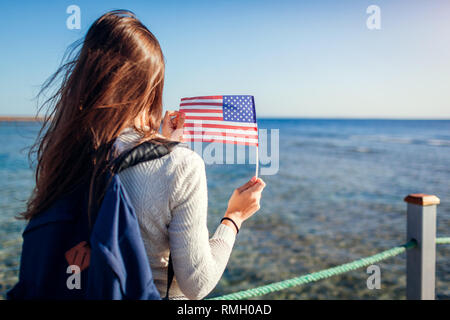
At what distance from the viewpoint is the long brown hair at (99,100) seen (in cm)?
123

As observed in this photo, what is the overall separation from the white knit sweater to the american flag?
877 mm

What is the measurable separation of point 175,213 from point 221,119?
1.15 m

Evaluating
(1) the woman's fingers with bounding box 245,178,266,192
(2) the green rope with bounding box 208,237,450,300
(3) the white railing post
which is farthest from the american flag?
(3) the white railing post

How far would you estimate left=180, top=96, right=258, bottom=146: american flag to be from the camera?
2.14 metres

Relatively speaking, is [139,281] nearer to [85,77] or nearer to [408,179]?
[85,77]

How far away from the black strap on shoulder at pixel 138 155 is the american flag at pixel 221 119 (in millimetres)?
876

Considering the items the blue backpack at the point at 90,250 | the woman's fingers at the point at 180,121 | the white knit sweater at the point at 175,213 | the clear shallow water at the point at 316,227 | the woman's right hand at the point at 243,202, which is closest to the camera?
the blue backpack at the point at 90,250

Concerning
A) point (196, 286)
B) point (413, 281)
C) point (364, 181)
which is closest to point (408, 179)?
point (364, 181)

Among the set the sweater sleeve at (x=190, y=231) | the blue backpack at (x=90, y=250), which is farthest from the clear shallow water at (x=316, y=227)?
the sweater sleeve at (x=190, y=231)

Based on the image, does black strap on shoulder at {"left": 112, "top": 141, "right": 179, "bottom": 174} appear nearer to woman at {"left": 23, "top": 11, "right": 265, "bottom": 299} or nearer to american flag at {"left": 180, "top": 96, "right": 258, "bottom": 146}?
woman at {"left": 23, "top": 11, "right": 265, "bottom": 299}

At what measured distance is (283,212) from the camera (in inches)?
433

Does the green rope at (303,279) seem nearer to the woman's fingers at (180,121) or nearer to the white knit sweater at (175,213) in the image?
the white knit sweater at (175,213)

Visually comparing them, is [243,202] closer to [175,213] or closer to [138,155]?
[175,213]

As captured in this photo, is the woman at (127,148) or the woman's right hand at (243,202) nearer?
the woman at (127,148)
